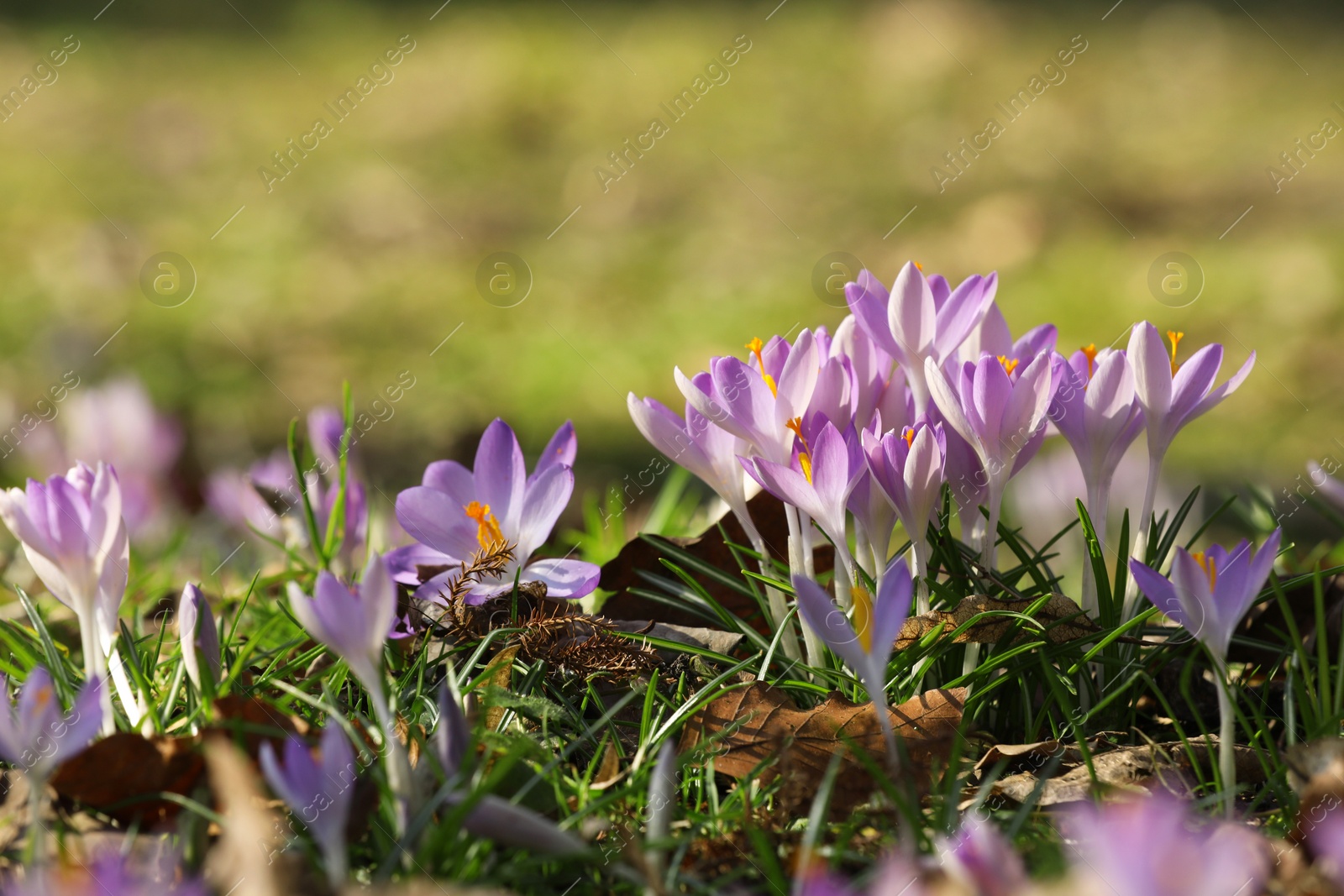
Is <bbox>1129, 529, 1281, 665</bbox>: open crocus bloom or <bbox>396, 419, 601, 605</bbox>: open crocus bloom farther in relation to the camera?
<bbox>396, 419, 601, 605</bbox>: open crocus bloom

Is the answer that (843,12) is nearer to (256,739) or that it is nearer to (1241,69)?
(1241,69)

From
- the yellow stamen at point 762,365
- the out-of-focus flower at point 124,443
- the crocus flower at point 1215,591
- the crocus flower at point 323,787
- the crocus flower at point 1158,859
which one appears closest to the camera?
the crocus flower at point 1158,859

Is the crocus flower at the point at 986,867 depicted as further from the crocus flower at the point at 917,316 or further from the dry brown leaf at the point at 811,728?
the crocus flower at the point at 917,316

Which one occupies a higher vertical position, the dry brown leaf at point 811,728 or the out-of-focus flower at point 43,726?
the out-of-focus flower at point 43,726

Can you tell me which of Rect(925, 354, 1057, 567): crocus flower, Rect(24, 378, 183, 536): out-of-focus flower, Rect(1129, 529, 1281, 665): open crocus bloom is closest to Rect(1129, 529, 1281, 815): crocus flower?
Rect(1129, 529, 1281, 665): open crocus bloom

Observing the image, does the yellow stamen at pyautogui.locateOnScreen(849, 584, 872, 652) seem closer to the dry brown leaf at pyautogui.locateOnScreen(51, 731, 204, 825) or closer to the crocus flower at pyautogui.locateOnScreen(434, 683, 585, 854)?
the crocus flower at pyautogui.locateOnScreen(434, 683, 585, 854)

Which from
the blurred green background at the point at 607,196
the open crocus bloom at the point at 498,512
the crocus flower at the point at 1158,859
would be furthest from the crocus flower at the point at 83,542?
the blurred green background at the point at 607,196
